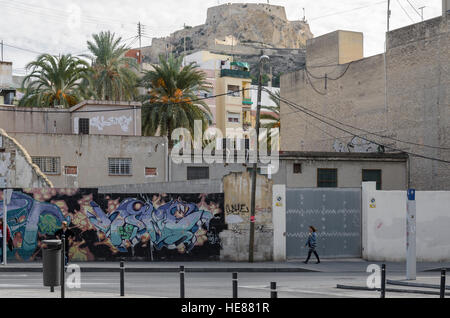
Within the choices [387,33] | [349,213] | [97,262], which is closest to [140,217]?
[97,262]

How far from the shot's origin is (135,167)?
1524 inches

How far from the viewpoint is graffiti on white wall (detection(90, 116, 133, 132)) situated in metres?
40.9

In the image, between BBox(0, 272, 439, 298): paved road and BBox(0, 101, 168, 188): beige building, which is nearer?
BBox(0, 272, 439, 298): paved road

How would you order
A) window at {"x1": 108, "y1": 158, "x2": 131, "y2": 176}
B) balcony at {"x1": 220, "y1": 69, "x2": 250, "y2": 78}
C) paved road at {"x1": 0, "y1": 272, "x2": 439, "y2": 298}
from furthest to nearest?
balcony at {"x1": 220, "y1": 69, "x2": 250, "y2": 78} → window at {"x1": 108, "y1": 158, "x2": 131, "y2": 176} → paved road at {"x1": 0, "y1": 272, "x2": 439, "y2": 298}

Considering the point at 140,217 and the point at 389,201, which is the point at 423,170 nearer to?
the point at 389,201

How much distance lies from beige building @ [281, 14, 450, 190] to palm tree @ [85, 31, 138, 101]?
37.7ft

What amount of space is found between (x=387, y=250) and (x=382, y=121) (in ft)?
50.6

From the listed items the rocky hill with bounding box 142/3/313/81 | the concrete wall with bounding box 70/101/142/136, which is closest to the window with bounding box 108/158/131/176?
the concrete wall with bounding box 70/101/142/136

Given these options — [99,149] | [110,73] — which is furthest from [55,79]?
[99,149]

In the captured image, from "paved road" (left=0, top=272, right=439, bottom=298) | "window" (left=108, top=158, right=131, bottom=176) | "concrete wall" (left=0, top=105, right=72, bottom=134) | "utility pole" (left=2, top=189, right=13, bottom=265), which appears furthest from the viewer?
"concrete wall" (left=0, top=105, right=72, bottom=134)

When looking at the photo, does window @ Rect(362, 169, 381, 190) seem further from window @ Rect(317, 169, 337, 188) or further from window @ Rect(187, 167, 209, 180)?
window @ Rect(187, 167, 209, 180)

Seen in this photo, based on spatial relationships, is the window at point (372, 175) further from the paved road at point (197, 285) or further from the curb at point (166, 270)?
the paved road at point (197, 285)

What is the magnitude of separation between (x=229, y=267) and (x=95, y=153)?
14453mm

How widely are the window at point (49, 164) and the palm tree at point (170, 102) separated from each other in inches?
353
